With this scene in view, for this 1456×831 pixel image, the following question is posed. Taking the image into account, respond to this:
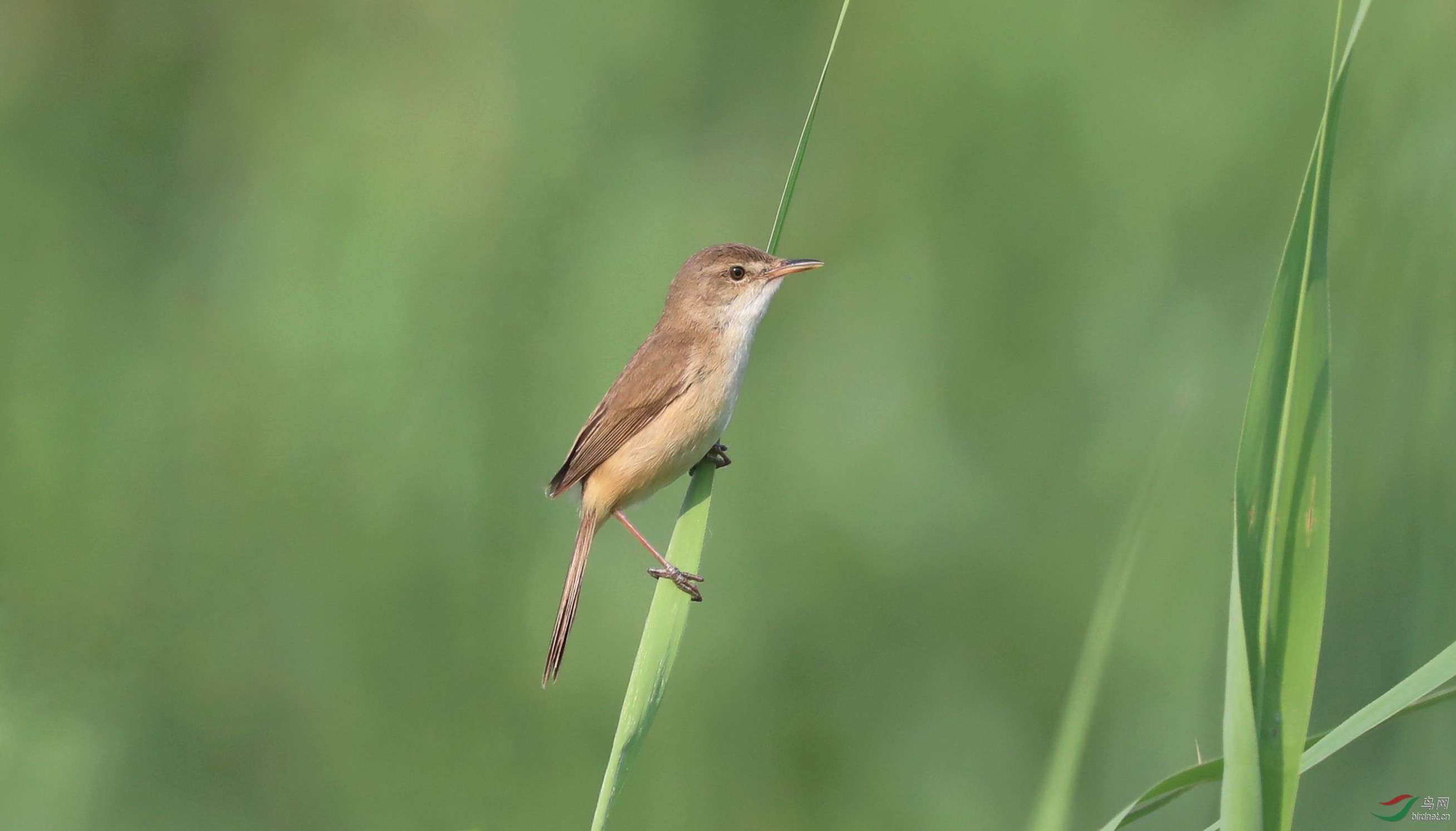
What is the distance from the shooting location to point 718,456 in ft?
13.1

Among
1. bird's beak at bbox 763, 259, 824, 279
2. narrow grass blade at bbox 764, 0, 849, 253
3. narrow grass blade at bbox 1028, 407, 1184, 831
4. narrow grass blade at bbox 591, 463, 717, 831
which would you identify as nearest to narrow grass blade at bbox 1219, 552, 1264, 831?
narrow grass blade at bbox 1028, 407, 1184, 831

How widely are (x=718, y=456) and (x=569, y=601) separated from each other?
748 millimetres

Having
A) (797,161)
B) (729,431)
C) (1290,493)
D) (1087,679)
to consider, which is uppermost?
(797,161)

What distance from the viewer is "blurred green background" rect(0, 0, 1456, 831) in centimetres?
398

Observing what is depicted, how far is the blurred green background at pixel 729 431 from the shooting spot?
157 inches

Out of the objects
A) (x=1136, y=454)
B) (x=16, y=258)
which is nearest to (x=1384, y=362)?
(x=1136, y=454)

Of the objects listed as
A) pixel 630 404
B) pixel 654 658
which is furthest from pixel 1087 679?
pixel 630 404

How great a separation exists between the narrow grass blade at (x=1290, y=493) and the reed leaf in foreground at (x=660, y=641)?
0.91 m

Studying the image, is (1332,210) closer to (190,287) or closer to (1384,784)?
(1384,784)

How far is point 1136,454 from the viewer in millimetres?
4277

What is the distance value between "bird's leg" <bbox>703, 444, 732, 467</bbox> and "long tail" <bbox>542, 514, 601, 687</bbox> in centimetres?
45

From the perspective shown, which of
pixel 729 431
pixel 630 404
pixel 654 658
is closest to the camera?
pixel 654 658

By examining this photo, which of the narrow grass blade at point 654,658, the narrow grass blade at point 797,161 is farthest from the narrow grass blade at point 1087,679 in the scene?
the narrow grass blade at point 797,161

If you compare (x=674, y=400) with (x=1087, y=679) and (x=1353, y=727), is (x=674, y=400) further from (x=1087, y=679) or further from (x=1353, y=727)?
(x=1353, y=727)
